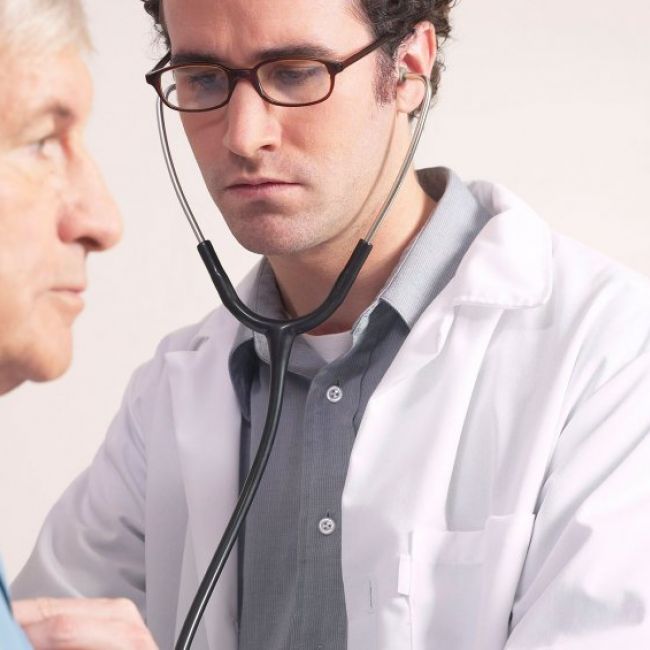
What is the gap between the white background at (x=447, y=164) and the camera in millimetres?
2488

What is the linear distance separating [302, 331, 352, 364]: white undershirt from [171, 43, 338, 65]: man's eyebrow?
1.09 feet

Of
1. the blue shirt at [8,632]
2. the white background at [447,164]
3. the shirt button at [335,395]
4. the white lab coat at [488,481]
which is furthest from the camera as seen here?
the white background at [447,164]

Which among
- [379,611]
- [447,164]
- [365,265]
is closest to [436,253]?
[365,265]

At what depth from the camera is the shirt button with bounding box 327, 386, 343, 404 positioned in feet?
5.25

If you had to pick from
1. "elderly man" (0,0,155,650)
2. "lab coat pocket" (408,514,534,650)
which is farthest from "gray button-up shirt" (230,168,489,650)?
"elderly man" (0,0,155,650)

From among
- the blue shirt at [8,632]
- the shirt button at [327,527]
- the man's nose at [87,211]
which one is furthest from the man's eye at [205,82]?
the blue shirt at [8,632]

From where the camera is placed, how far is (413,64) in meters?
1.70

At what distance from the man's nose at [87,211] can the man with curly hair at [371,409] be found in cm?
66

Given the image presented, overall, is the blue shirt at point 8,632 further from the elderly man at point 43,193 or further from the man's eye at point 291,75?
the man's eye at point 291,75

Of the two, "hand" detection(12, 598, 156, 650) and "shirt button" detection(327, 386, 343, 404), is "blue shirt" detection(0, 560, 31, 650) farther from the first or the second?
"shirt button" detection(327, 386, 343, 404)

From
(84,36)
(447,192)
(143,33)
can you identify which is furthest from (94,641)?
(143,33)

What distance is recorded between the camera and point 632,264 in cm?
257

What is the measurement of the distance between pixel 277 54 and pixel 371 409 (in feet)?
1.34

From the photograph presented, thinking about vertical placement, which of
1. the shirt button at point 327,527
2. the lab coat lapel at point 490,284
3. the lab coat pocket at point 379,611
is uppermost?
the lab coat lapel at point 490,284
